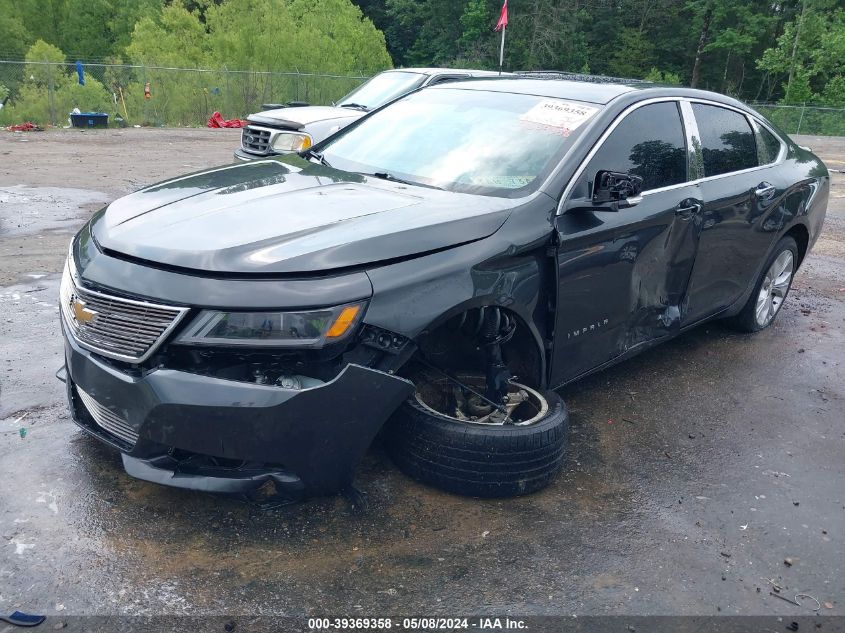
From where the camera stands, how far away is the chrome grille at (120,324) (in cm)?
270

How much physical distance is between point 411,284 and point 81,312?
1.28m

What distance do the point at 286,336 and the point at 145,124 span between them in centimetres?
2347

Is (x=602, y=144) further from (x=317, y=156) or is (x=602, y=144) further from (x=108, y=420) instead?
(x=108, y=420)

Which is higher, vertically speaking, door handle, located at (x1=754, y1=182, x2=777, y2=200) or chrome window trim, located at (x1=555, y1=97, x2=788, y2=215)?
chrome window trim, located at (x1=555, y1=97, x2=788, y2=215)

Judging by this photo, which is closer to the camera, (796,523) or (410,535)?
(410,535)

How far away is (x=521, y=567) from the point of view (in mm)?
2926

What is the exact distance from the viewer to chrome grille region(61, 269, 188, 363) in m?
2.70

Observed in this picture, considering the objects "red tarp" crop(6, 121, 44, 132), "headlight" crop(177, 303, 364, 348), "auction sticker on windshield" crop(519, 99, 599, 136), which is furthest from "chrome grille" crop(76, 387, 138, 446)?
"red tarp" crop(6, 121, 44, 132)

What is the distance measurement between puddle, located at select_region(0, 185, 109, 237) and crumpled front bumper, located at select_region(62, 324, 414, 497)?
5.80 meters

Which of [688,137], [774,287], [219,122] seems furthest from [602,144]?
[219,122]

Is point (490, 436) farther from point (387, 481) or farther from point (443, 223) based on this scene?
point (443, 223)

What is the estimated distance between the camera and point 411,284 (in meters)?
2.94

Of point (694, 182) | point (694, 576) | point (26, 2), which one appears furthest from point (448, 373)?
point (26, 2)

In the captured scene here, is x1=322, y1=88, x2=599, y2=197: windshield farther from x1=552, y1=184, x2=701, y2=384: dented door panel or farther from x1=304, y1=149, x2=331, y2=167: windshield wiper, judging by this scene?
x1=552, y1=184, x2=701, y2=384: dented door panel
